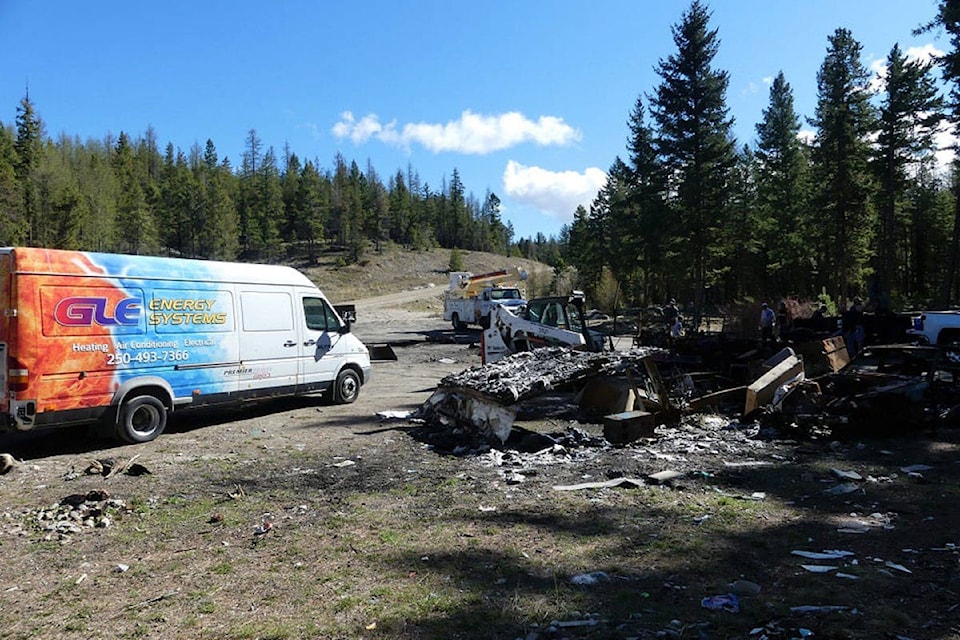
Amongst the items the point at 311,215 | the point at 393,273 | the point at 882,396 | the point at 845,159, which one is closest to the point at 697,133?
the point at 845,159

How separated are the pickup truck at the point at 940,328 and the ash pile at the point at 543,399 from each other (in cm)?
1010

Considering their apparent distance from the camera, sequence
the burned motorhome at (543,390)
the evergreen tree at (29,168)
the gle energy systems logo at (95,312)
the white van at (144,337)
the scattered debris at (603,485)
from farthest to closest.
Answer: the evergreen tree at (29,168) → the burned motorhome at (543,390) → the gle energy systems logo at (95,312) → the white van at (144,337) → the scattered debris at (603,485)

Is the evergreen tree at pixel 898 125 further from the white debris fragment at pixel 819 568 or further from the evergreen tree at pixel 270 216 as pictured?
the evergreen tree at pixel 270 216

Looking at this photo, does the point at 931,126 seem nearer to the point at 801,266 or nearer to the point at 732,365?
the point at 801,266

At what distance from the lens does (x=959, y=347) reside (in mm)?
9789

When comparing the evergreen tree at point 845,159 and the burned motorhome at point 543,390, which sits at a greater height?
the evergreen tree at point 845,159

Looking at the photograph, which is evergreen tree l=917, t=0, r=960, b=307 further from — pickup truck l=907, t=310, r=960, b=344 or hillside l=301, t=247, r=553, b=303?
hillside l=301, t=247, r=553, b=303

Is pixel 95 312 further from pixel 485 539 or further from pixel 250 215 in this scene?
pixel 250 215

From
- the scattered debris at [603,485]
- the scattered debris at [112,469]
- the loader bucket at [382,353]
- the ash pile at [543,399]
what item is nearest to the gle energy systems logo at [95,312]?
the scattered debris at [112,469]

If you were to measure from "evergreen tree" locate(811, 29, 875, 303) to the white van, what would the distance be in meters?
29.9

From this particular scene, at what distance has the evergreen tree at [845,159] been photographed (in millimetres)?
31516

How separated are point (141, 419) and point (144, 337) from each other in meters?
1.19

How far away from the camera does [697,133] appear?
28.8 metres

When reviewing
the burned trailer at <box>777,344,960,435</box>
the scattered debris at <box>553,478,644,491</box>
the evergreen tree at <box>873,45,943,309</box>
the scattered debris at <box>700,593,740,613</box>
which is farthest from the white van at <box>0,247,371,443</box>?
the evergreen tree at <box>873,45,943,309</box>
